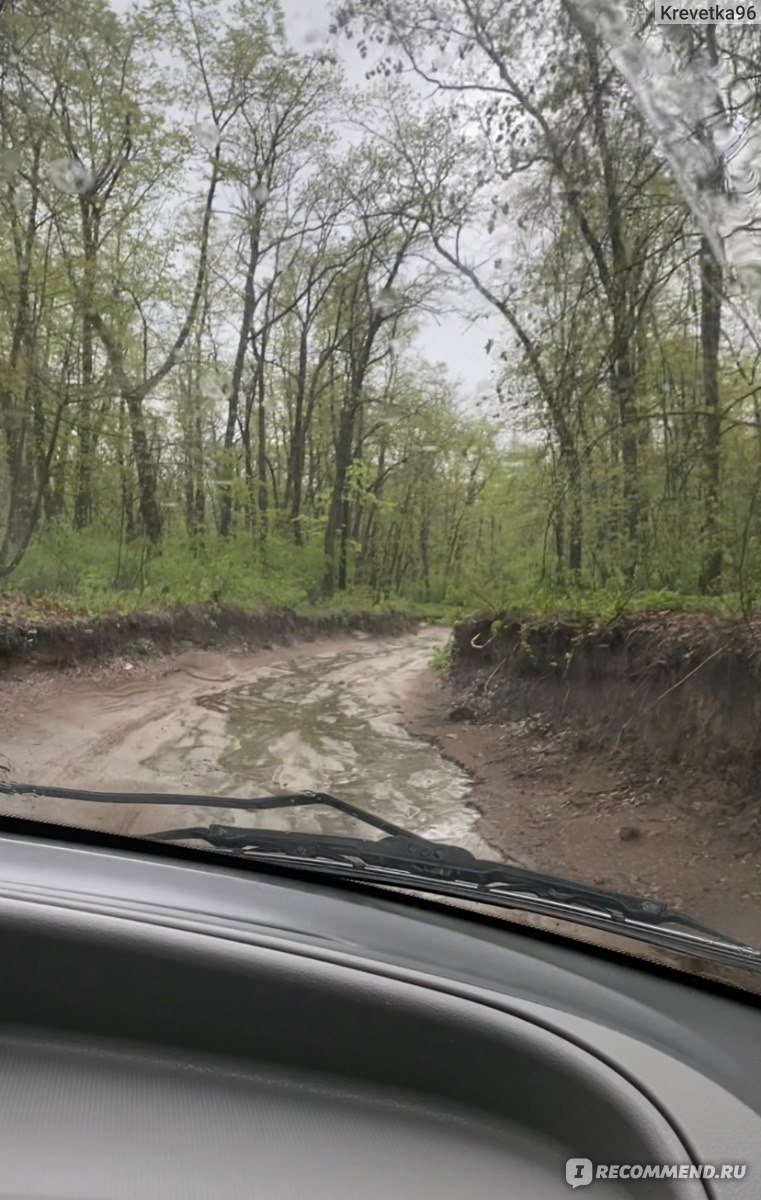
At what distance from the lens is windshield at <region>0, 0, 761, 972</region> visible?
3842 millimetres

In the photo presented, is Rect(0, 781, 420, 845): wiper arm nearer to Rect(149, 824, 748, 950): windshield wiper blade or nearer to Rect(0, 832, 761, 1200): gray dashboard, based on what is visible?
Rect(149, 824, 748, 950): windshield wiper blade

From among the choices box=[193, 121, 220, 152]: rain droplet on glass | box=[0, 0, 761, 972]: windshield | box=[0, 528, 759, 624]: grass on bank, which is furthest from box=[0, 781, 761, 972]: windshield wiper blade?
box=[193, 121, 220, 152]: rain droplet on glass

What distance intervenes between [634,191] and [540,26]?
892 millimetres

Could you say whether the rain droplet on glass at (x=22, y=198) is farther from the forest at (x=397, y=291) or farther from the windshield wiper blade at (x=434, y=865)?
the windshield wiper blade at (x=434, y=865)

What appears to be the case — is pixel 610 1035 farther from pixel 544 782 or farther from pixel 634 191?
pixel 634 191

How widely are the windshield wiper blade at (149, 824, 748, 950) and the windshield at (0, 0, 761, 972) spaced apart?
A: 45.5 inches

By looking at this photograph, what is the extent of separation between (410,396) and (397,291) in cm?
52

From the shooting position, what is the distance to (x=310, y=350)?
4324 mm

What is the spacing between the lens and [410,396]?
4.34m

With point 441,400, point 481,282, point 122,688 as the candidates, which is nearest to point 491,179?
point 481,282

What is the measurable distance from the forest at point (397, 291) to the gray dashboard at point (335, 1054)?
3.11 m

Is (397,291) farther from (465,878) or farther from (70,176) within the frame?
(465,878)

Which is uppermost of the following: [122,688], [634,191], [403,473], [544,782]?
[634,191]

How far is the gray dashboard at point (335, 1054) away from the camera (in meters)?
1.33
